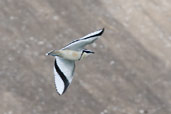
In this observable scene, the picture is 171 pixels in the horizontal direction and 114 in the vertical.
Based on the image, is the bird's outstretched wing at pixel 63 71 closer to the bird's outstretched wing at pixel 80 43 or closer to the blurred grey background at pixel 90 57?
the bird's outstretched wing at pixel 80 43

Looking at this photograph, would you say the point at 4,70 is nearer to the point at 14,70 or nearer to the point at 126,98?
the point at 14,70

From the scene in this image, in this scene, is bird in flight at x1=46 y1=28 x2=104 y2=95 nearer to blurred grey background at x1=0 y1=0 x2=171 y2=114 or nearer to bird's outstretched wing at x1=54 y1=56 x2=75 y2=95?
bird's outstretched wing at x1=54 y1=56 x2=75 y2=95

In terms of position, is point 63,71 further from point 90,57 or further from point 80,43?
point 90,57

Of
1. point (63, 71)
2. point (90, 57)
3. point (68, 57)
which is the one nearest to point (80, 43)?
point (68, 57)

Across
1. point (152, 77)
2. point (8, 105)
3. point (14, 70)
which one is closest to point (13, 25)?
point (14, 70)

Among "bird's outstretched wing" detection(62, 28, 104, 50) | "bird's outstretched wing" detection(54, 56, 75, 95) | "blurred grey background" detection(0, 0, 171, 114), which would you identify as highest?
"bird's outstretched wing" detection(62, 28, 104, 50)

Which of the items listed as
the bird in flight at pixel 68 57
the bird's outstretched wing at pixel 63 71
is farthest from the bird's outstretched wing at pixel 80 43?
the bird's outstretched wing at pixel 63 71

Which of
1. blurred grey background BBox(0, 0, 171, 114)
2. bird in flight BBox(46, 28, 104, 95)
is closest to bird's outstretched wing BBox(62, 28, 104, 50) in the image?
bird in flight BBox(46, 28, 104, 95)
